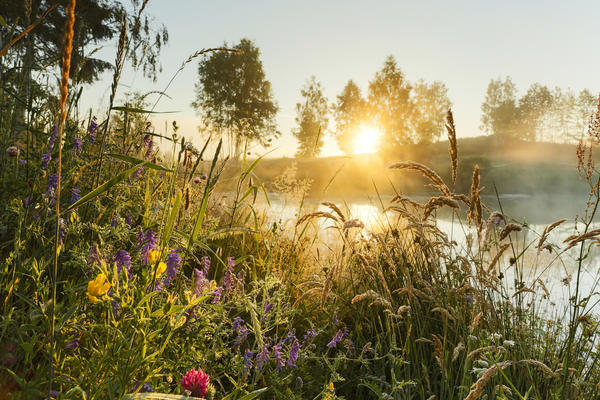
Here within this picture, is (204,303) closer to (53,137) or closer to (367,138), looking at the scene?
(53,137)

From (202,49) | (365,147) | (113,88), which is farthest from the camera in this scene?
(365,147)

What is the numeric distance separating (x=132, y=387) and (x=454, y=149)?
5.10 ft

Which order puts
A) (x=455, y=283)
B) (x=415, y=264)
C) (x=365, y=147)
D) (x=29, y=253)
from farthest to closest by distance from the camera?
1. (x=365, y=147)
2. (x=415, y=264)
3. (x=455, y=283)
4. (x=29, y=253)

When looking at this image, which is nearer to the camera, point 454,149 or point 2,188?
point 454,149

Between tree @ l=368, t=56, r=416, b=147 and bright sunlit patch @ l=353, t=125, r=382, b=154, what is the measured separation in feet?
4.43

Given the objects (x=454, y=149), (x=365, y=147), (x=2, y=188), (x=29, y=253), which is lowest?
(x=29, y=253)

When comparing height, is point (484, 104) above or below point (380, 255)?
above

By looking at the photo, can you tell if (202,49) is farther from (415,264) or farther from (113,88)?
(415,264)

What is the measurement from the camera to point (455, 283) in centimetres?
239

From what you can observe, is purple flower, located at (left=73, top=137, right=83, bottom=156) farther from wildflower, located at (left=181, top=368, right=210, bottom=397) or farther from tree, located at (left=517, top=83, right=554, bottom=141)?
tree, located at (left=517, top=83, right=554, bottom=141)

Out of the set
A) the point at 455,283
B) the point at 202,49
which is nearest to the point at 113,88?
the point at 202,49

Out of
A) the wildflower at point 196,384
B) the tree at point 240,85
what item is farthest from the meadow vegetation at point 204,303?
the tree at point 240,85

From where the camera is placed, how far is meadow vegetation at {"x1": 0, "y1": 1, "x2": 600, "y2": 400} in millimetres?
1137

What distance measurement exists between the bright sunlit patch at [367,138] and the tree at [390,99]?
1351 millimetres
